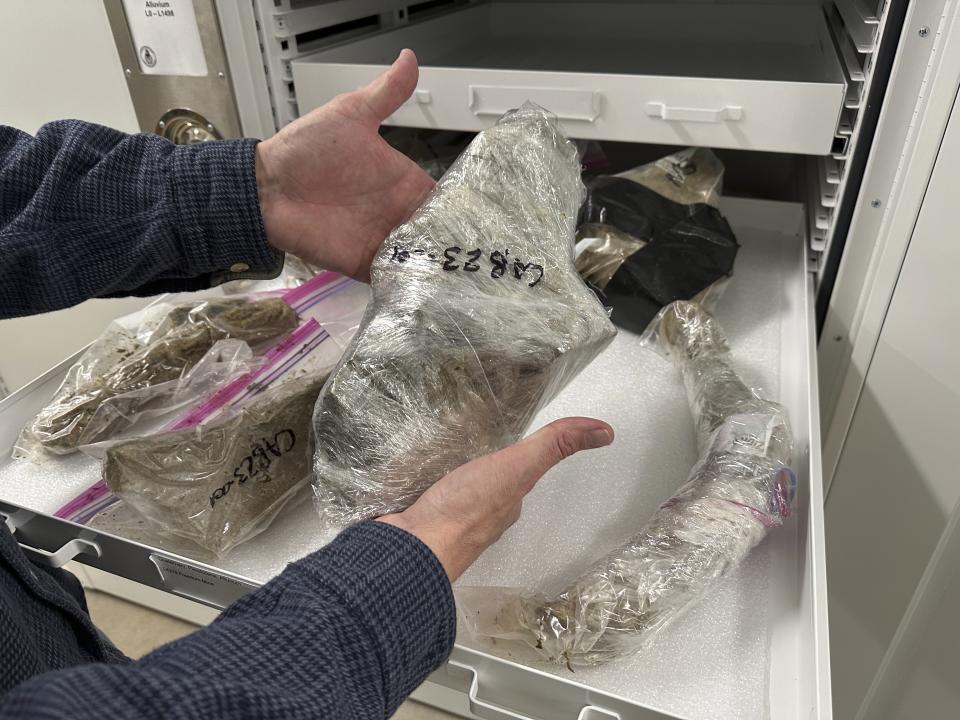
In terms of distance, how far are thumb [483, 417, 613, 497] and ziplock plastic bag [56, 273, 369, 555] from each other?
17cm

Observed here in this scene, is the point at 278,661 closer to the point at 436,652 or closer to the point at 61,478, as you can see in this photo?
the point at 436,652

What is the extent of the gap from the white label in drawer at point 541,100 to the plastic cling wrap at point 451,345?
0.71 feet

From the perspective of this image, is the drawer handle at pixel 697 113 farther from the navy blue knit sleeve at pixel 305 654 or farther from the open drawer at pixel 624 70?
the navy blue knit sleeve at pixel 305 654

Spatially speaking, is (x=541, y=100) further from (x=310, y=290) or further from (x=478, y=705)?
(x=478, y=705)

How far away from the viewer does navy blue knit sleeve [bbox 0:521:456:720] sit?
0.31m

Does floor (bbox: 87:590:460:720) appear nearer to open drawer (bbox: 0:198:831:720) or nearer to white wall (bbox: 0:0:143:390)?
open drawer (bbox: 0:198:831:720)

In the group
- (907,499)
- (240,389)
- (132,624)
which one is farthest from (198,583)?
(132,624)

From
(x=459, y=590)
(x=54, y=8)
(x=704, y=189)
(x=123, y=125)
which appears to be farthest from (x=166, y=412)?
(x=704, y=189)

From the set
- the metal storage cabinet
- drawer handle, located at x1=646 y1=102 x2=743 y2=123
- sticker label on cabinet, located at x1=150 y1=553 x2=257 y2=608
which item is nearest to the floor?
the metal storage cabinet

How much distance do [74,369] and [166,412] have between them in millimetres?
132

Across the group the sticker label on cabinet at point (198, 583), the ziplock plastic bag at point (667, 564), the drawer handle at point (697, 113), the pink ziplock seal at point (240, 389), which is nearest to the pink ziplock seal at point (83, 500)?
the pink ziplock seal at point (240, 389)

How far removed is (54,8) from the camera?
87 centimetres

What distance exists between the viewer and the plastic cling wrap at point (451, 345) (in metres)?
0.50

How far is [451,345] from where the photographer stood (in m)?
0.50
